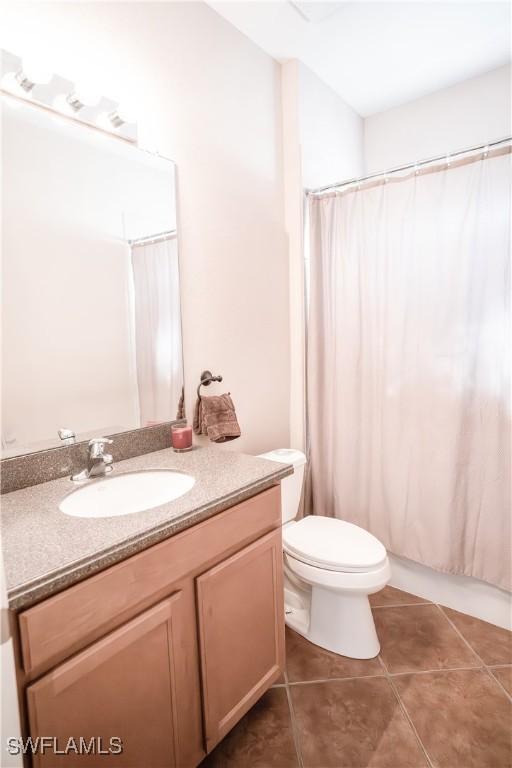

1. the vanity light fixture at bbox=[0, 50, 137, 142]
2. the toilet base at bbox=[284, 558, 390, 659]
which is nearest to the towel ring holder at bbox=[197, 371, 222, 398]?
the toilet base at bbox=[284, 558, 390, 659]

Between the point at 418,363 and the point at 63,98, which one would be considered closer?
the point at 63,98

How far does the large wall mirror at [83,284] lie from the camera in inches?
49.0

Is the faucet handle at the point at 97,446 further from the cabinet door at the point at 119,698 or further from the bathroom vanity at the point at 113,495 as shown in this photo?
the cabinet door at the point at 119,698

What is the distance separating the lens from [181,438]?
161 centimetres

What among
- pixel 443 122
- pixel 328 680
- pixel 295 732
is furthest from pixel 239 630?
pixel 443 122

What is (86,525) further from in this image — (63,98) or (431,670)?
(431,670)

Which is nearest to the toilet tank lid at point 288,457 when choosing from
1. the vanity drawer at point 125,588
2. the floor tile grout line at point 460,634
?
the vanity drawer at point 125,588

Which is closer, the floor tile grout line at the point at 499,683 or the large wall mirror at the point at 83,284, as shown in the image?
the large wall mirror at the point at 83,284

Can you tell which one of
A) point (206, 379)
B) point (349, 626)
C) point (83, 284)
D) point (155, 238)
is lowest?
point (349, 626)

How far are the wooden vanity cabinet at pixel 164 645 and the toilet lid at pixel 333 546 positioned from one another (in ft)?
0.97

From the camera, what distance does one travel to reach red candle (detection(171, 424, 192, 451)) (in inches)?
63.4

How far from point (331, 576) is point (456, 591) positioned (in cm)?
85

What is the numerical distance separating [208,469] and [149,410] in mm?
402

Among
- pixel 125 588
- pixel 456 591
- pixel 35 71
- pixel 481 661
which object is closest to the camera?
pixel 125 588
